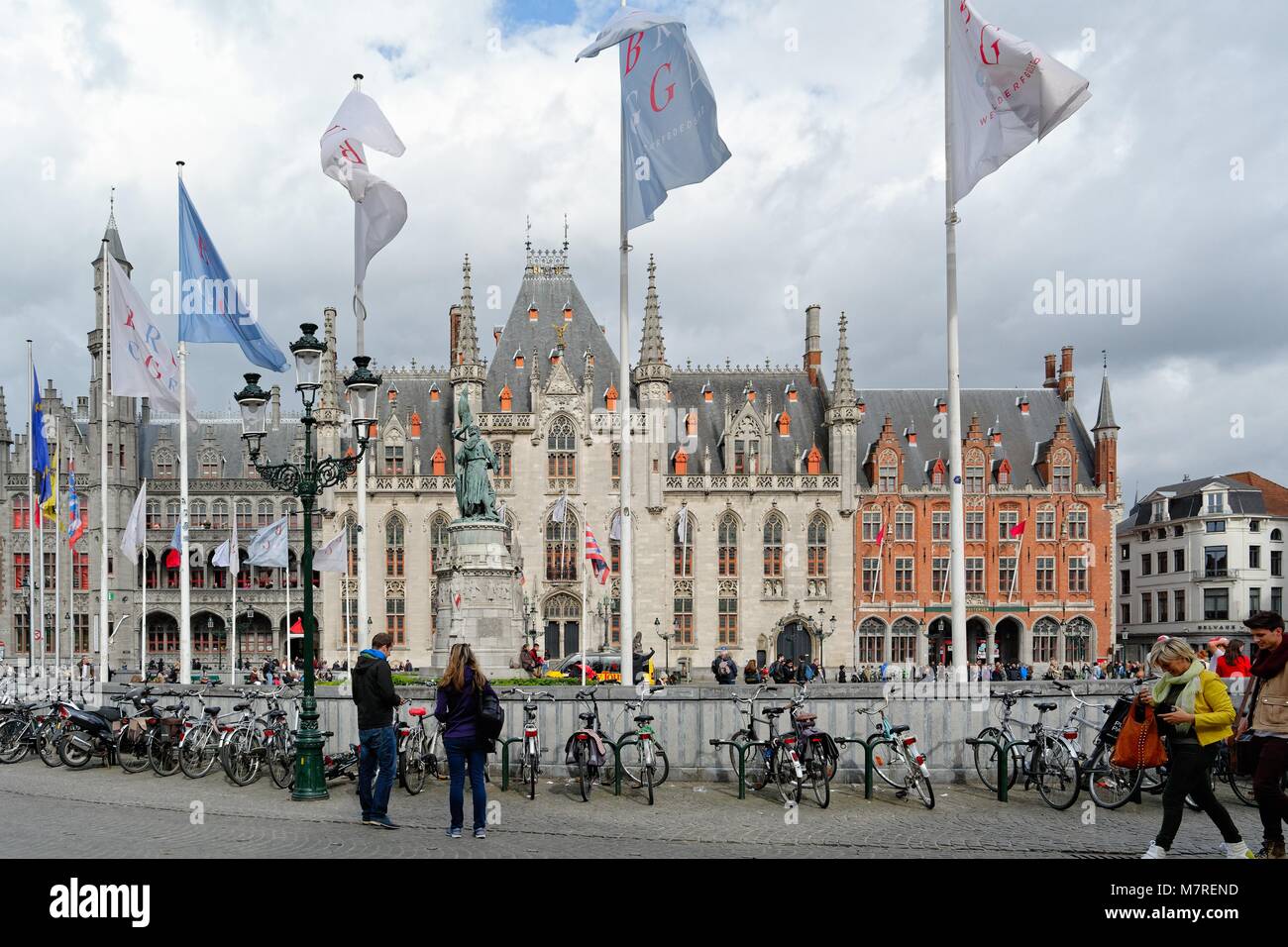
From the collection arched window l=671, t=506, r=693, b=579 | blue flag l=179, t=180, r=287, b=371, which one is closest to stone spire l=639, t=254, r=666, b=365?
arched window l=671, t=506, r=693, b=579

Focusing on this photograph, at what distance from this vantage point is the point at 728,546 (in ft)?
173

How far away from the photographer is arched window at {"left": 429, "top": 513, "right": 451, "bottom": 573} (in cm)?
5156

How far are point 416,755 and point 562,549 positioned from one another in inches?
1475

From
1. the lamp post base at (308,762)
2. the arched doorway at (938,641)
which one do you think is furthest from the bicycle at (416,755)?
the arched doorway at (938,641)

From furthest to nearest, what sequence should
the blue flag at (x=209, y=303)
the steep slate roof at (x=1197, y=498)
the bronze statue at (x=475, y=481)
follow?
the steep slate roof at (x=1197, y=498)
the bronze statue at (x=475, y=481)
the blue flag at (x=209, y=303)

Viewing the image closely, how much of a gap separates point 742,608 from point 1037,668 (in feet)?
48.8

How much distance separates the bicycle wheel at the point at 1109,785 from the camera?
1238 cm

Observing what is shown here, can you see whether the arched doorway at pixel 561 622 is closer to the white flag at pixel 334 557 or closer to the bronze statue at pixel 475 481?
the white flag at pixel 334 557

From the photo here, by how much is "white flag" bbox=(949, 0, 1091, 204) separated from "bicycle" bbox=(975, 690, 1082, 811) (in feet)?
23.7

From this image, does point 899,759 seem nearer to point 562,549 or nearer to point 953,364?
point 953,364

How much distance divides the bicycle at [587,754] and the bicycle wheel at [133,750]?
7219 mm

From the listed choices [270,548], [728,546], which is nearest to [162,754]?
[270,548]
